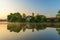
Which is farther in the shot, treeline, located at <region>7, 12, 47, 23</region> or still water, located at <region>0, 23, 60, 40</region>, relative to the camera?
treeline, located at <region>7, 12, 47, 23</region>

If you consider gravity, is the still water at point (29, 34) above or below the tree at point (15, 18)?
below

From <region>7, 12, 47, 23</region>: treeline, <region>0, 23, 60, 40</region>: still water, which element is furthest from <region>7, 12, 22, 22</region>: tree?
<region>0, 23, 60, 40</region>: still water

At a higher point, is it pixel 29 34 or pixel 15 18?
pixel 15 18

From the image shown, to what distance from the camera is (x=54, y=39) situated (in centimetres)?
624

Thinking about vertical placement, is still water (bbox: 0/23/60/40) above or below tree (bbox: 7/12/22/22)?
below

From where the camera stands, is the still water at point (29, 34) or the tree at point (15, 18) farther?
the tree at point (15, 18)

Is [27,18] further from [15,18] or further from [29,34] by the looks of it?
[29,34]

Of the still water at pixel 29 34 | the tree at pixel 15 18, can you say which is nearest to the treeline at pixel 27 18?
the tree at pixel 15 18

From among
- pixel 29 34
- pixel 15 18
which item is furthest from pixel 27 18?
pixel 29 34

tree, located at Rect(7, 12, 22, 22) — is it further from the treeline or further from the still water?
the still water

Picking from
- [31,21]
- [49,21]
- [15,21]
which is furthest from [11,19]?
[49,21]

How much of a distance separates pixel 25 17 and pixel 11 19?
1.67 meters

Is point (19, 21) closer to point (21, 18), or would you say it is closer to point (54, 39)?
point (21, 18)

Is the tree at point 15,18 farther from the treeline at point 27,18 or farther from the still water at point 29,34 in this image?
the still water at point 29,34
